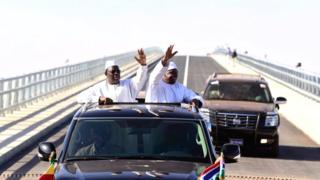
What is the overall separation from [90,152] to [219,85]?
10.3m

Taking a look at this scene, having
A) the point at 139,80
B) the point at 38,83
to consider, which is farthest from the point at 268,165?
the point at 38,83

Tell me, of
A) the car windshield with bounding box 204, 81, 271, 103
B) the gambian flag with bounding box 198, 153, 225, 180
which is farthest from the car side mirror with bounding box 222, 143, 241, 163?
the car windshield with bounding box 204, 81, 271, 103

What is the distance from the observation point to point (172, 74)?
11.3 meters

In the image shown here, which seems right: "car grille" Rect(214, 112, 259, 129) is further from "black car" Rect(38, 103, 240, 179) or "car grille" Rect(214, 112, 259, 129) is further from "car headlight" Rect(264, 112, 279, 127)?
"black car" Rect(38, 103, 240, 179)

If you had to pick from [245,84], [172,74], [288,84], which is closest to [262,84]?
[245,84]

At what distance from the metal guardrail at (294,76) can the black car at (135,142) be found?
2051 centimetres

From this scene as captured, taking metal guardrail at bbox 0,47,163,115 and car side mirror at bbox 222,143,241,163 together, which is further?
metal guardrail at bbox 0,47,163,115

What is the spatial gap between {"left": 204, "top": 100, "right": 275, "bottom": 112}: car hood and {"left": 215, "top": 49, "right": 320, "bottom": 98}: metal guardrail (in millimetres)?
11444

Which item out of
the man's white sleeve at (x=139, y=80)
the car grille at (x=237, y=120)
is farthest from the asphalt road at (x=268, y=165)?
the man's white sleeve at (x=139, y=80)

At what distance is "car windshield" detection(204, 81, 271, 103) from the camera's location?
17.2 metres

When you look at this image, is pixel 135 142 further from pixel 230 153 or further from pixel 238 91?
pixel 238 91

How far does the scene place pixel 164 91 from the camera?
1117 centimetres

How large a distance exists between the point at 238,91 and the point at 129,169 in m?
10.8

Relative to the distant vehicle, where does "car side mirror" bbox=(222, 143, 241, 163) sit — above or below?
above
